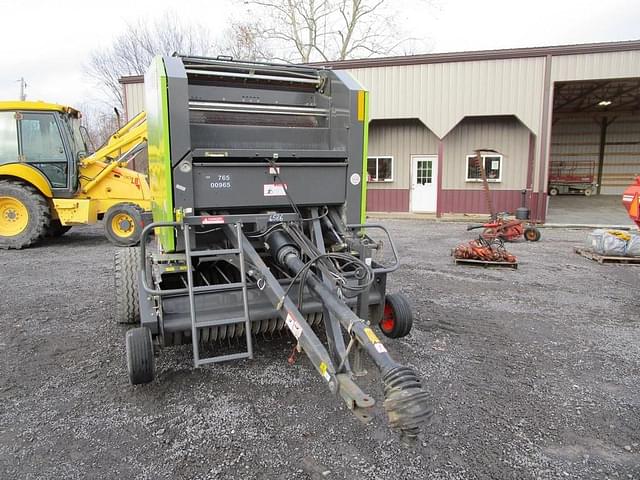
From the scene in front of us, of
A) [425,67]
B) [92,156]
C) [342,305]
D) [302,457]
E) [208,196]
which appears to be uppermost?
[425,67]

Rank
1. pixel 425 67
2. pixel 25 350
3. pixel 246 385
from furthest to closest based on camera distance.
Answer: pixel 425 67 < pixel 25 350 < pixel 246 385

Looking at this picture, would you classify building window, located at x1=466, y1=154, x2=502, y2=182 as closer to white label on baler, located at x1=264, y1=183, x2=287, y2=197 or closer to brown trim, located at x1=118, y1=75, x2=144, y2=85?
brown trim, located at x1=118, y1=75, x2=144, y2=85

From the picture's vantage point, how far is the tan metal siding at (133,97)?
47.4 feet

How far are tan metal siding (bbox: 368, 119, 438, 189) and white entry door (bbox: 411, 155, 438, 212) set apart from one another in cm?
17

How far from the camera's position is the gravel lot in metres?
2.48

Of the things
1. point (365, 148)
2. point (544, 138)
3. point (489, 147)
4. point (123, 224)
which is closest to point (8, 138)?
point (123, 224)

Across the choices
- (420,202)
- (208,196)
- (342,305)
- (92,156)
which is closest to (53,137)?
(92,156)

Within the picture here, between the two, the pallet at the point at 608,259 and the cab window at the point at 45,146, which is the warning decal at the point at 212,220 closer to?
the cab window at the point at 45,146

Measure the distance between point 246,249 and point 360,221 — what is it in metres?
1.20

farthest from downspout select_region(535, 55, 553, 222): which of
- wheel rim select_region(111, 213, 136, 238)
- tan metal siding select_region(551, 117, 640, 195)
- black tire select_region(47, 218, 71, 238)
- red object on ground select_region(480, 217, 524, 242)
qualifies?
tan metal siding select_region(551, 117, 640, 195)

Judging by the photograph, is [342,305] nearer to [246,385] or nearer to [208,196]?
[246,385]

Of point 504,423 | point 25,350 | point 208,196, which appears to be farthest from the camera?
point 25,350

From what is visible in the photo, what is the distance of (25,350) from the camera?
4.03 metres

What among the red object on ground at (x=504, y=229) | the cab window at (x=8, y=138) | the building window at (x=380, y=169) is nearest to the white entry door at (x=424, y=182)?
the building window at (x=380, y=169)
